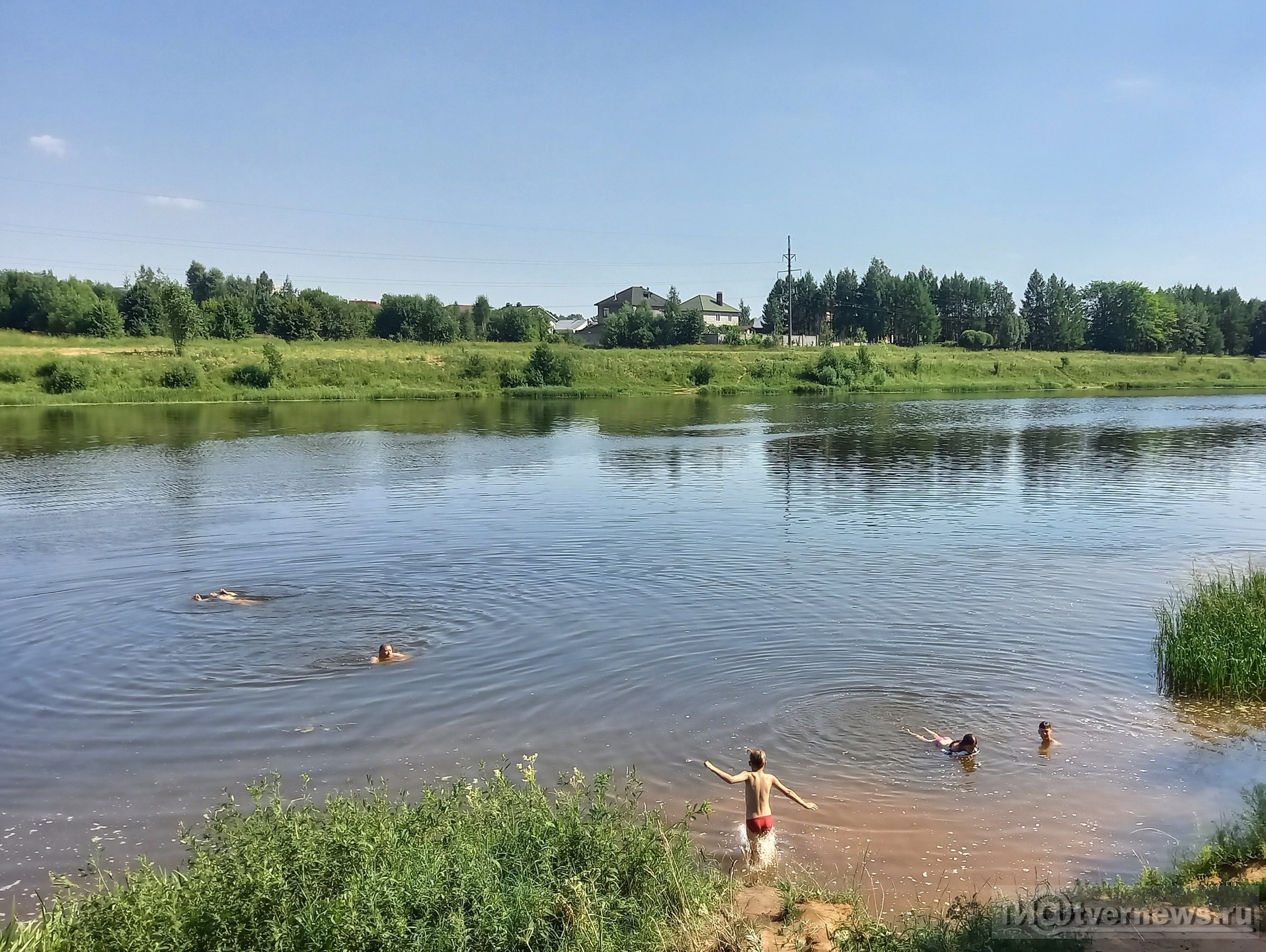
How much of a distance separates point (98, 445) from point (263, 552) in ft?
99.4

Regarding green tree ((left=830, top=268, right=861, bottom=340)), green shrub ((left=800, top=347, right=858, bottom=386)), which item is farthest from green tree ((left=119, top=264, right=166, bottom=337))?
green tree ((left=830, top=268, right=861, bottom=340))

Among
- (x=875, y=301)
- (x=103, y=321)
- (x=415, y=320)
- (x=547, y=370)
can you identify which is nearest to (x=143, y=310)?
(x=103, y=321)

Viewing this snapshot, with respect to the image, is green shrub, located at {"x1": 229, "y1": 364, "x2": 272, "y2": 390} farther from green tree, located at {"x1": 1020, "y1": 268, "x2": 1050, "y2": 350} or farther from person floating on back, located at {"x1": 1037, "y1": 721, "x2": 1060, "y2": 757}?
green tree, located at {"x1": 1020, "y1": 268, "x2": 1050, "y2": 350}

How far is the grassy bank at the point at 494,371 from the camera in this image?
82.1 metres

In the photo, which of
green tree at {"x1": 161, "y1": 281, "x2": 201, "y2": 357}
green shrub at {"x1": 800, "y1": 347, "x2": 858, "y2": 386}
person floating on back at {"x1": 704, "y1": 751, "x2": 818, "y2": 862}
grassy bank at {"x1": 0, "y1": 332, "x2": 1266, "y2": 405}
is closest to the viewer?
person floating on back at {"x1": 704, "y1": 751, "x2": 818, "y2": 862}

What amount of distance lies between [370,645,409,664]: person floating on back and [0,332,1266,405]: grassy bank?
240 ft

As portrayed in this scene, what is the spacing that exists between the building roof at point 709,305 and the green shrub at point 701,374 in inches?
3170

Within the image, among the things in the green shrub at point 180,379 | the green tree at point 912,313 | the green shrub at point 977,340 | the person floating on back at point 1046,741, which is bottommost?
the person floating on back at point 1046,741

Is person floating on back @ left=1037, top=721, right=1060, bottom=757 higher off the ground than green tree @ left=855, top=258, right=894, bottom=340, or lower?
lower

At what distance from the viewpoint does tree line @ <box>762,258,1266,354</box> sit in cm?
15325

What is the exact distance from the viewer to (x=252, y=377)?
86875mm

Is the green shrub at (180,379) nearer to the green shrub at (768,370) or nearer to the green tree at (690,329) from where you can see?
the green shrub at (768,370)

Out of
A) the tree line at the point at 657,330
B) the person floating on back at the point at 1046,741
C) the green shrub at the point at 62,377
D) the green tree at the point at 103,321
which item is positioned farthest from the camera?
the tree line at the point at 657,330

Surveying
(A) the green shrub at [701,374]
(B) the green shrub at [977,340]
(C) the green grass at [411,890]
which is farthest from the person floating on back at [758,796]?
(B) the green shrub at [977,340]
